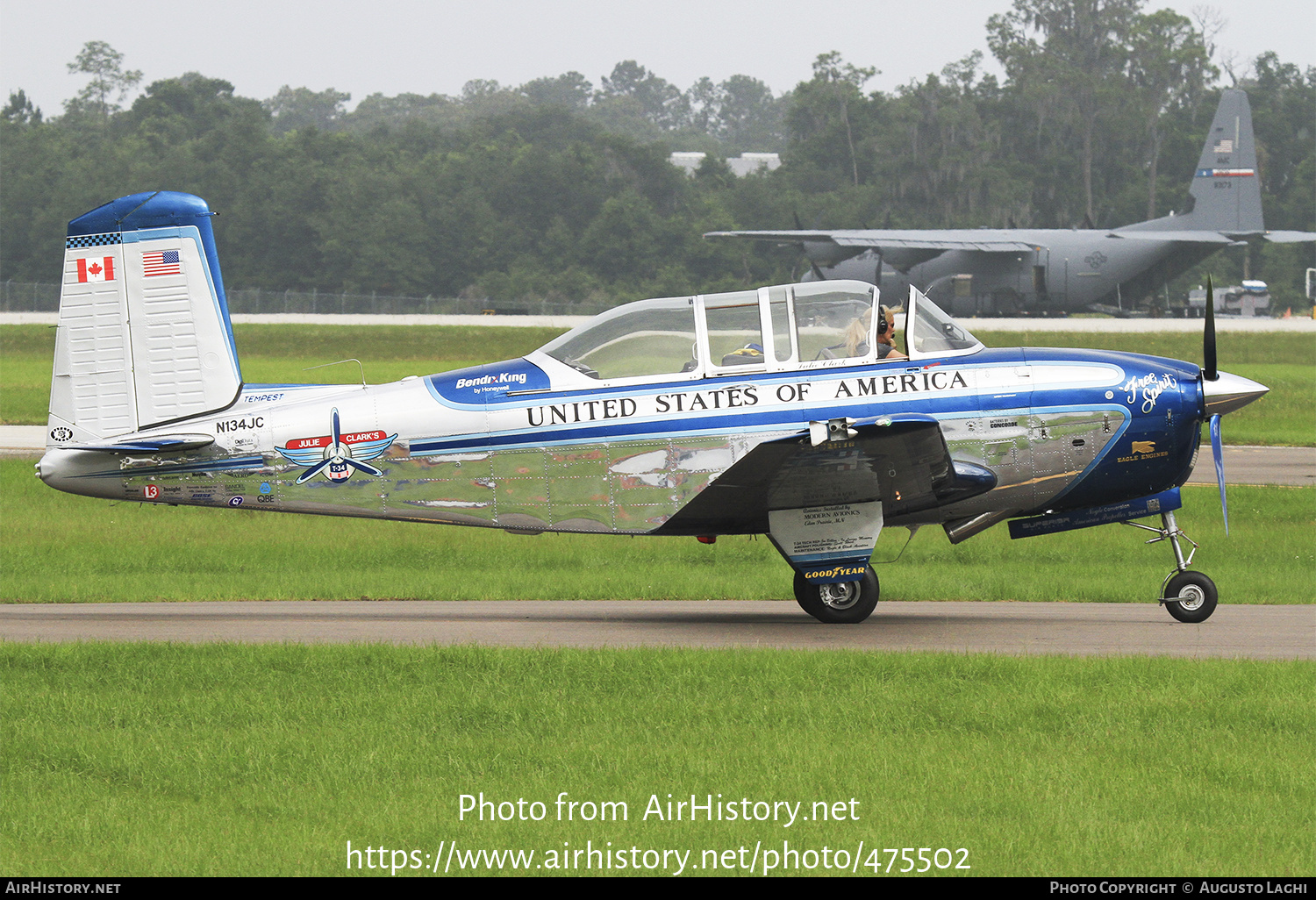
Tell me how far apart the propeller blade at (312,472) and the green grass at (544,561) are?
268cm

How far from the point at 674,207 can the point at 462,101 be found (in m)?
99.7

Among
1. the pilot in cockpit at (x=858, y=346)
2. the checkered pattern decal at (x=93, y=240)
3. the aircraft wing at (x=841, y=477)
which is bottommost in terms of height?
the aircraft wing at (x=841, y=477)

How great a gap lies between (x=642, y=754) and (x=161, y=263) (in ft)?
23.2

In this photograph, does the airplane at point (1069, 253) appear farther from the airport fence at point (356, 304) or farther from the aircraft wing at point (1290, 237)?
the airport fence at point (356, 304)

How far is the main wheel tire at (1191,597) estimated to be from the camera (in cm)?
1146

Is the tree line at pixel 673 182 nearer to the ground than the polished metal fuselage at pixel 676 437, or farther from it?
farther from it

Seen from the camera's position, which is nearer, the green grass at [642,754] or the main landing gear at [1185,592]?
the green grass at [642,754]

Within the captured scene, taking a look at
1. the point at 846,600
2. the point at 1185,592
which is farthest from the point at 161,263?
the point at 1185,592

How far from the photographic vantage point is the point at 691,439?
11.0 meters

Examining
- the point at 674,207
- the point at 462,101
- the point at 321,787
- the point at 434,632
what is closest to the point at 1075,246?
the point at 674,207

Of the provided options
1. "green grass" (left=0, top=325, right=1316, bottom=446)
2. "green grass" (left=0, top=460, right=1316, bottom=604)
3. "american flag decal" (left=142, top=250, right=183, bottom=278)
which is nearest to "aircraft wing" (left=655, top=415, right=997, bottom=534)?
"green grass" (left=0, top=460, right=1316, bottom=604)

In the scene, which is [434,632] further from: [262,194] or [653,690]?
[262,194]

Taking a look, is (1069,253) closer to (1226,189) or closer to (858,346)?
(1226,189)

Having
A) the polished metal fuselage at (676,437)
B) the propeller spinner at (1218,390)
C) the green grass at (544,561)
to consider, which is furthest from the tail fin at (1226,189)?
the polished metal fuselage at (676,437)
